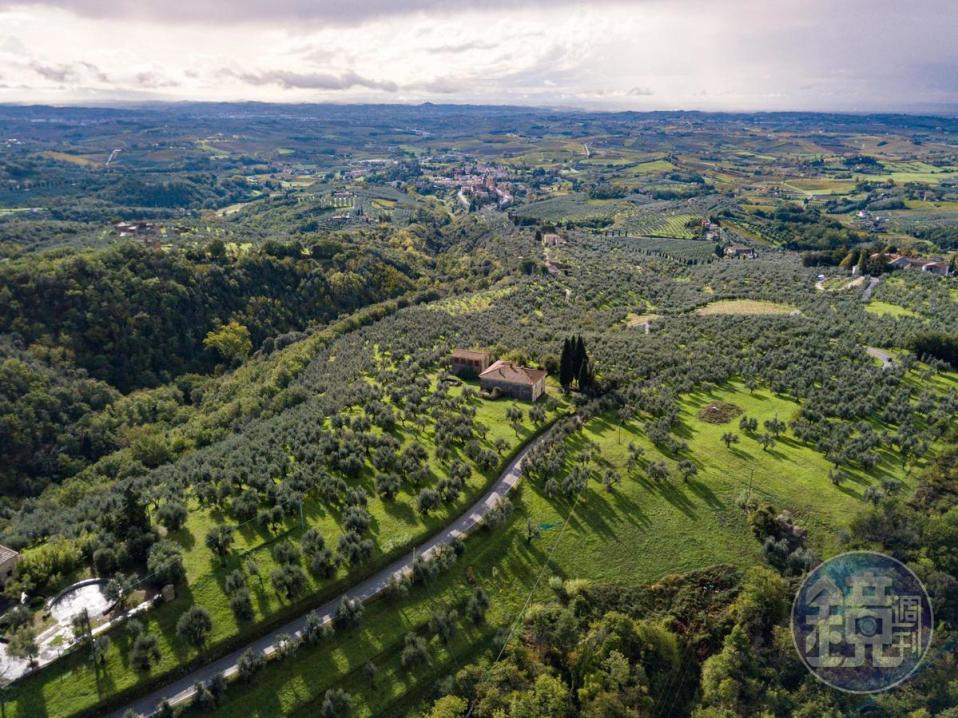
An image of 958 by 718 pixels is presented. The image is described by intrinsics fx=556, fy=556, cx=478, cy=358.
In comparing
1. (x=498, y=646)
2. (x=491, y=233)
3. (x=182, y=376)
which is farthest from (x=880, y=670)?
(x=491, y=233)

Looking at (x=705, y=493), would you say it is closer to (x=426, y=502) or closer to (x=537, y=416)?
(x=537, y=416)

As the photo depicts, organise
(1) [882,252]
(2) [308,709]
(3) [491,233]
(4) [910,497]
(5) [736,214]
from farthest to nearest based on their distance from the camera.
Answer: (5) [736,214]
(3) [491,233]
(1) [882,252]
(4) [910,497]
(2) [308,709]

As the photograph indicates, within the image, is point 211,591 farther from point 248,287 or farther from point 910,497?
point 248,287

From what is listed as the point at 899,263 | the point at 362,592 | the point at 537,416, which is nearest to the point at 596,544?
the point at 537,416

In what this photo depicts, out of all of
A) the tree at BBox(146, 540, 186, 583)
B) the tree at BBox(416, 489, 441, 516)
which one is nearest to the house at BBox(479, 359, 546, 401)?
the tree at BBox(416, 489, 441, 516)

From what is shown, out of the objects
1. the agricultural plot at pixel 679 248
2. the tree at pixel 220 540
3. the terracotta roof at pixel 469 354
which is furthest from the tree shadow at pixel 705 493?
the agricultural plot at pixel 679 248

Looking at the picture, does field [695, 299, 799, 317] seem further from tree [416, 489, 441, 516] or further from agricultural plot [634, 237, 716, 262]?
tree [416, 489, 441, 516]
